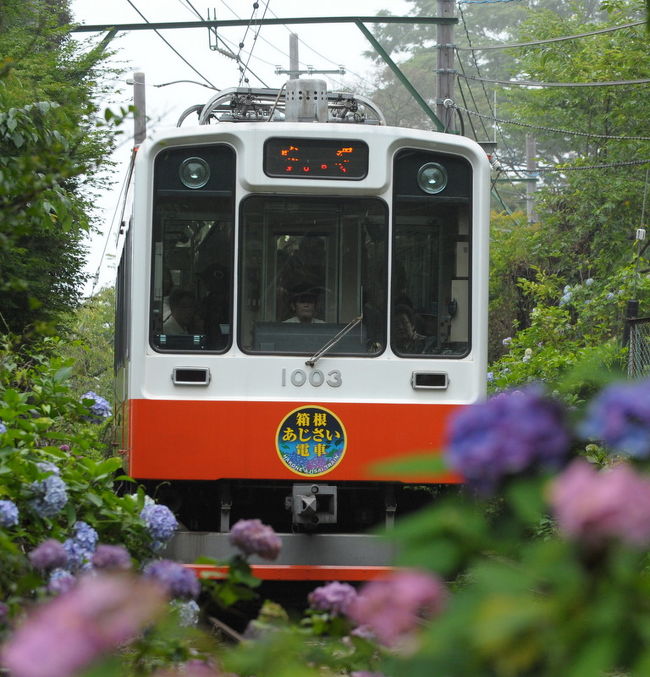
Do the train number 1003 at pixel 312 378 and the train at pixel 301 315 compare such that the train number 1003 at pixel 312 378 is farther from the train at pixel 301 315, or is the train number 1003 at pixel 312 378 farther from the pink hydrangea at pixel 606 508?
the pink hydrangea at pixel 606 508

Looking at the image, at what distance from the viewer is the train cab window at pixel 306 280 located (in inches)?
287

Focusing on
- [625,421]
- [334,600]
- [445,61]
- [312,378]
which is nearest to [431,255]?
[312,378]

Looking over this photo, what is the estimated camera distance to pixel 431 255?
A: 24.5ft

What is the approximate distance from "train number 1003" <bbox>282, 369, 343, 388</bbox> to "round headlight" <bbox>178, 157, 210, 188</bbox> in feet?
3.90

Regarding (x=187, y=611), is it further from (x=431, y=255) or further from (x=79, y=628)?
(x=431, y=255)

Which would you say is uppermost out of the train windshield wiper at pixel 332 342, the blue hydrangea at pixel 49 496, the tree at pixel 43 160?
the tree at pixel 43 160

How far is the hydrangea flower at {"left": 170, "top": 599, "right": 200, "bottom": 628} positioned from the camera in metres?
2.96

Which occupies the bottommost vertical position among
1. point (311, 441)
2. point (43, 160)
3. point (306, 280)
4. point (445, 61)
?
point (311, 441)

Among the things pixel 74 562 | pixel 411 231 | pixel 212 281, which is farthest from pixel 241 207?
pixel 74 562

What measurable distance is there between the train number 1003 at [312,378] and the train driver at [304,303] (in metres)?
0.30

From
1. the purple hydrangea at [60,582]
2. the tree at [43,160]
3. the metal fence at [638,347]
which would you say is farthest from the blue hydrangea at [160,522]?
the metal fence at [638,347]

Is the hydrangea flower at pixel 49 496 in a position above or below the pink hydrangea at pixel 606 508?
below

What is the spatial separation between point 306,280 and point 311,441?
92 cm

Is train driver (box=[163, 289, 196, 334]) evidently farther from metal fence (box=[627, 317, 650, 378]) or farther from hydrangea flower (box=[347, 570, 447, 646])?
hydrangea flower (box=[347, 570, 447, 646])
